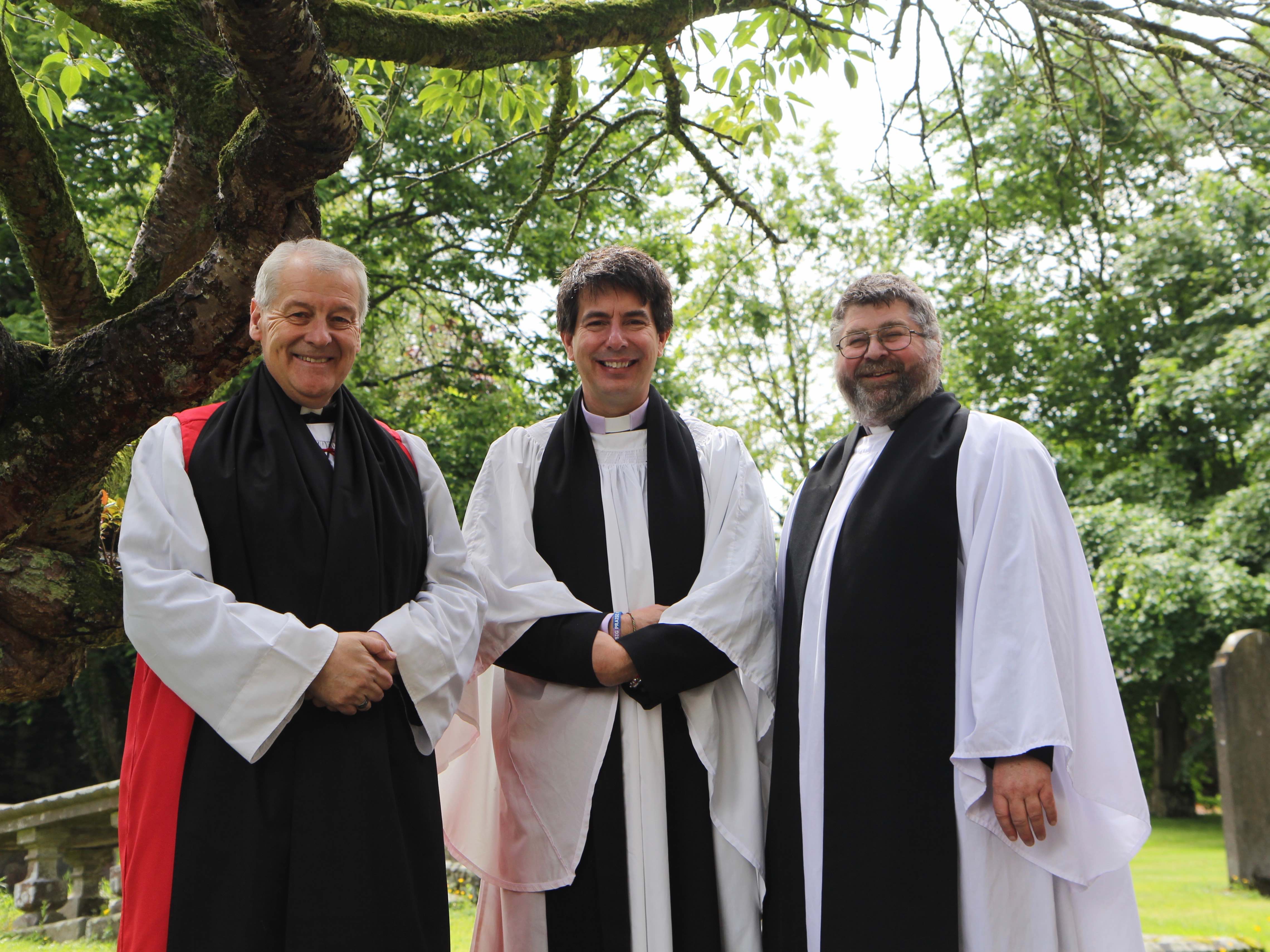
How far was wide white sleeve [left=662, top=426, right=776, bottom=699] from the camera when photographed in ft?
9.59

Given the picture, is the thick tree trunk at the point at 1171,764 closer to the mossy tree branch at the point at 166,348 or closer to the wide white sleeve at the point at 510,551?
the wide white sleeve at the point at 510,551

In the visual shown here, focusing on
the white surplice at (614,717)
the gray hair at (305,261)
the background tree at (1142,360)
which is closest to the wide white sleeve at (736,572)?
the white surplice at (614,717)

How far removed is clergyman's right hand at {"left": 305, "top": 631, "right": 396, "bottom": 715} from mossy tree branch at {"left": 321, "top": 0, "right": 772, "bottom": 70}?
195cm

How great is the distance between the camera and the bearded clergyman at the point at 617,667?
2.88m

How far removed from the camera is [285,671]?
236 cm

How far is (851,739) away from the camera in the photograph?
2.93 metres

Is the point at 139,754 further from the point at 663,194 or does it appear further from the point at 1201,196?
the point at 1201,196

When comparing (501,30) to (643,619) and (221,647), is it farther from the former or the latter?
(221,647)

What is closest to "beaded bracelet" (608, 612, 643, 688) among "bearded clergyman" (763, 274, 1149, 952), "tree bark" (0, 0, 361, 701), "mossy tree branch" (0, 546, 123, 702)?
"bearded clergyman" (763, 274, 1149, 952)

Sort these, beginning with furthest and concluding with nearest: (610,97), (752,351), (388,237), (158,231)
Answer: (752,351), (388,237), (610,97), (158,231)

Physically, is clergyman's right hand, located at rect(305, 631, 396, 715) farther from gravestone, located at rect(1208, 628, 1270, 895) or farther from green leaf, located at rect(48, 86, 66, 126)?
gravestone, located at rect(1208, 628, 1270, 895)

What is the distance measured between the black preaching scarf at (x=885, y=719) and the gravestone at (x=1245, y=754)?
6272mm

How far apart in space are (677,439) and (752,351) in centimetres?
1452

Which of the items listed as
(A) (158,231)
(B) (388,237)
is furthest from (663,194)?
(A) (158,231)
